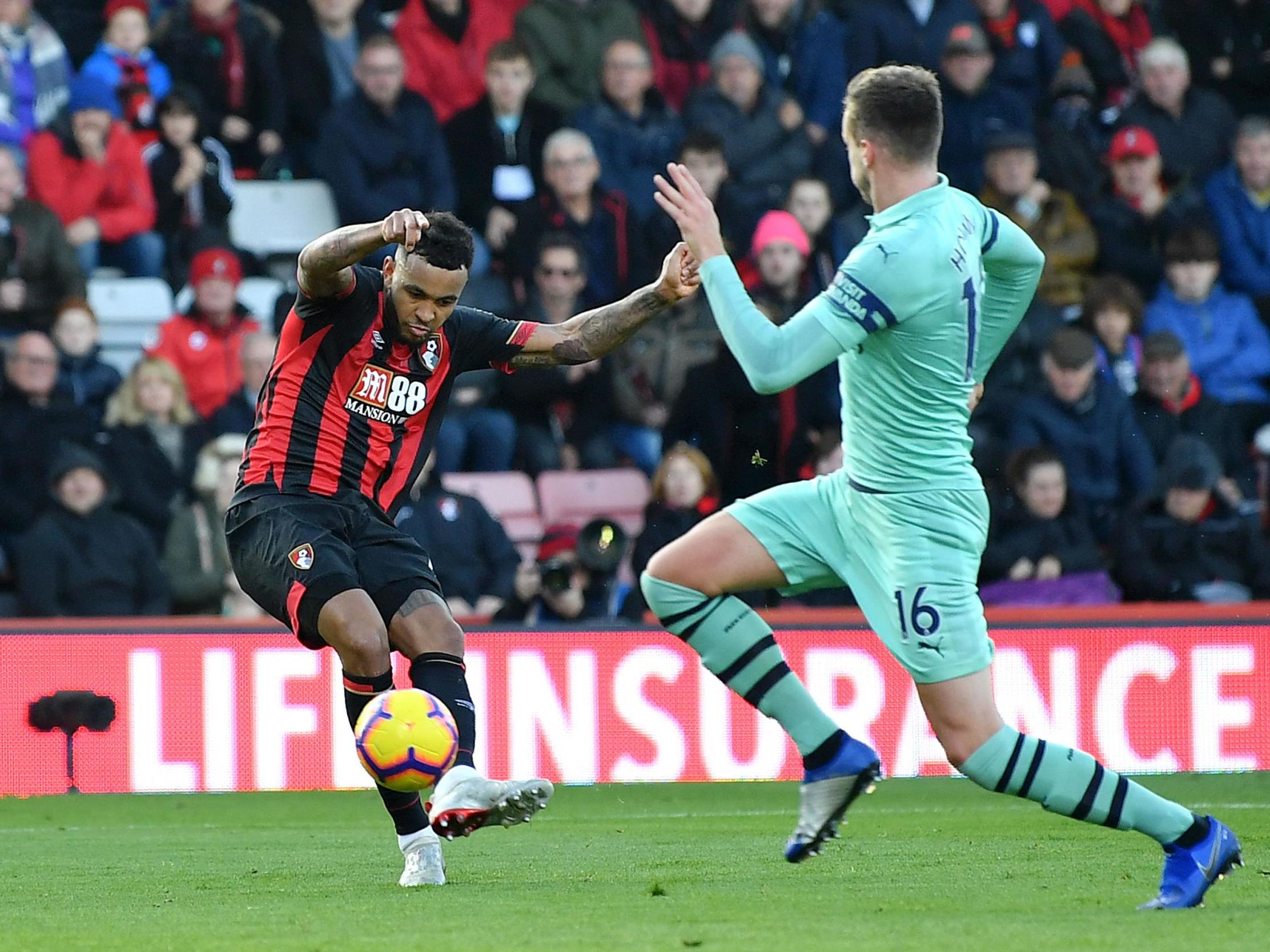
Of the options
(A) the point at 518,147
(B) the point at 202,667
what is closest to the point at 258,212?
(A) the point at 518,147

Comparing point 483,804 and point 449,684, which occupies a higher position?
point 449,684

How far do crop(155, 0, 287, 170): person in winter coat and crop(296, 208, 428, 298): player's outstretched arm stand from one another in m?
8.16

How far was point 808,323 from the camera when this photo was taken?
527cm

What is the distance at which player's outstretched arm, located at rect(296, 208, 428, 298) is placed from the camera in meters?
5.95

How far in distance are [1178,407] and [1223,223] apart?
6.29 ft

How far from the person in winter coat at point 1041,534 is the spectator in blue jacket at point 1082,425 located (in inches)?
14.9

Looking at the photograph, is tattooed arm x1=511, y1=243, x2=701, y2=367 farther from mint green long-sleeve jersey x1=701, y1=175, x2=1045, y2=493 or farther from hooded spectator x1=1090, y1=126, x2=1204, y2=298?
hooded spectator x1=1090, y1=126, x2=1204, y2=298

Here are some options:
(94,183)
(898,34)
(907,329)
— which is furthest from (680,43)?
(907,329)

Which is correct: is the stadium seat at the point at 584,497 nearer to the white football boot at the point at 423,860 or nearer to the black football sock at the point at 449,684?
the black football sock at the point at 449,684

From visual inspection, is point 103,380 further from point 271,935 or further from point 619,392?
point 271,935

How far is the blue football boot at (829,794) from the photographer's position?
220 inches

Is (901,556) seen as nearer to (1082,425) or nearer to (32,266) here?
(1082,425)

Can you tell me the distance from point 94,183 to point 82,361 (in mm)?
1558

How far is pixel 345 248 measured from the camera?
6.40m
